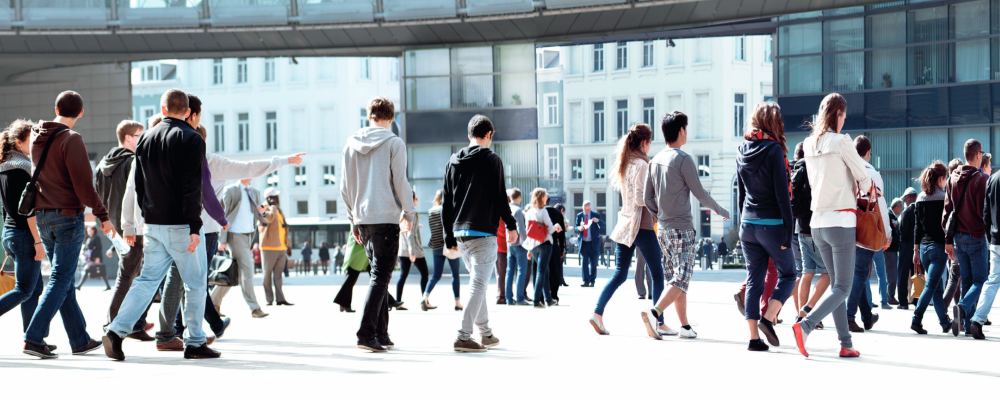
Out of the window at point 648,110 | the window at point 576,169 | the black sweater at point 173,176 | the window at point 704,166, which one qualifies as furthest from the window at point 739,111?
the black sweater at point 173,176

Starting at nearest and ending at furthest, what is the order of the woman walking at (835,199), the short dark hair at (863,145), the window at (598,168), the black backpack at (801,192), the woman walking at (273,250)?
the woman walking at (835,199) < the black backpack at (801,192) < the short dark hair at (863,145) < the woman walking at (273,250) < the window at (598,168)

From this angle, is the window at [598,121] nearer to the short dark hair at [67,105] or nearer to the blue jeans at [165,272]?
the short dark hair at [67,105]

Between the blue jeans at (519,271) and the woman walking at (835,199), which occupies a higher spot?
the woman walking at (835,199)

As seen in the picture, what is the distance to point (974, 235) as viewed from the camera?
787 cm

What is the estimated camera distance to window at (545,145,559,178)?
54312 mm

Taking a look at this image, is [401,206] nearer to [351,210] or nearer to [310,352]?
[351,210]

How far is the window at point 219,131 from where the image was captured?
2241 inches

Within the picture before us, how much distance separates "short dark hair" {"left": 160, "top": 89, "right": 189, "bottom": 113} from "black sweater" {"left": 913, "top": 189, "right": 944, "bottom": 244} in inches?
257

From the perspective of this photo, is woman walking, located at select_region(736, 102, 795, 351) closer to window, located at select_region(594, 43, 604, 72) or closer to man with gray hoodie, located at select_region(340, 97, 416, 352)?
man with gray hoodie, located at select_region(340, 97, 416, 352)

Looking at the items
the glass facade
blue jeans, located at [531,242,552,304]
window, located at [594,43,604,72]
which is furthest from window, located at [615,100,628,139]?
blue jeans, located at [531,242,552,304]

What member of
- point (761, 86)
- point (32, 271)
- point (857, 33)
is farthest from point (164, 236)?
point (761, 86)

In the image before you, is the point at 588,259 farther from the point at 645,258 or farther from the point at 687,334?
the point at 687,334

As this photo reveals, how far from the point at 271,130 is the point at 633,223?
167 feet

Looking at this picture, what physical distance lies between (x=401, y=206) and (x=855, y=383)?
3198 millimetres
